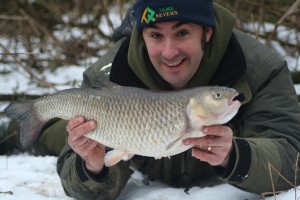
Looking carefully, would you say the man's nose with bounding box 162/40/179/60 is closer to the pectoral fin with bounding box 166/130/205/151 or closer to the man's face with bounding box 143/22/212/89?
the man's face with bounding box 143/22/212/89

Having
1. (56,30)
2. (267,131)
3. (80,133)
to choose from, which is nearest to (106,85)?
(80,133)

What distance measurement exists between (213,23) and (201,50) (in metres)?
0.15

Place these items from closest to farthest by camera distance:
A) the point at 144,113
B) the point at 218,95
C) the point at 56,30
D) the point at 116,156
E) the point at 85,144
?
1. the point at 218,95
2. the point at 144,113
3. the point at 116,156
4. the point at 85,144
5. the point at 56,30

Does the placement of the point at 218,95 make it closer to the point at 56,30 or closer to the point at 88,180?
the point at 88,180

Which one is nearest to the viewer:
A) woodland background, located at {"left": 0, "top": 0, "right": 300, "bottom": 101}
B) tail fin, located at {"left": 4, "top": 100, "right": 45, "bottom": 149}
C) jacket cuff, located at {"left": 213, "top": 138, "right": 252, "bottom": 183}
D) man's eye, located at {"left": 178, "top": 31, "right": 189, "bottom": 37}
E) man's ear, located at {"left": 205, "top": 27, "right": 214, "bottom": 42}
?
jacket cuff, located at {"left": 213, "top": 138, "right": 252, "bottom": 183}

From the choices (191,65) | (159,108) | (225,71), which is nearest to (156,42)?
(191,65)

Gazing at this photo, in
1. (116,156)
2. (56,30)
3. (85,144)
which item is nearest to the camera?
(116,156)

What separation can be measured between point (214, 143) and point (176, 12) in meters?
0.77

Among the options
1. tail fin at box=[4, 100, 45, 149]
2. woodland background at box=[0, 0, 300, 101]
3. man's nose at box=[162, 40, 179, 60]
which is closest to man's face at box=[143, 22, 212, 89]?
man's nose at box=[162, 40, 179, 60]

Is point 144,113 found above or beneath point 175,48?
beneath

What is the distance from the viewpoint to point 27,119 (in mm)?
2469

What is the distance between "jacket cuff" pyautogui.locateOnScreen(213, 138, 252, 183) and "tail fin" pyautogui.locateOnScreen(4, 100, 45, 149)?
849 mm

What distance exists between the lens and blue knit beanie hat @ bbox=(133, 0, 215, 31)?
249cm

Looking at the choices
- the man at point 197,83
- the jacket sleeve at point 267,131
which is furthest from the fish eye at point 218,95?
the man at point 197,83
